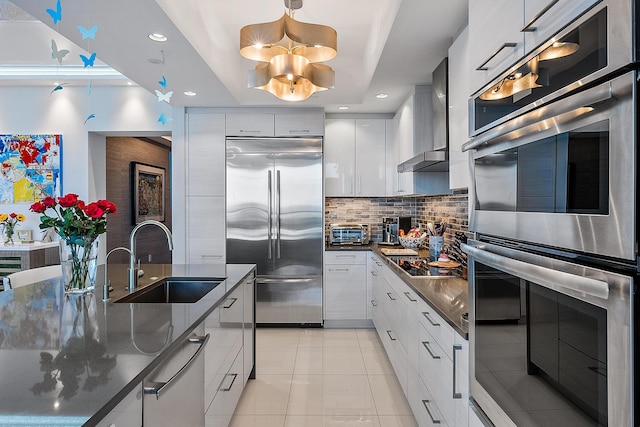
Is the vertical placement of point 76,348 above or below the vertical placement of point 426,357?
above

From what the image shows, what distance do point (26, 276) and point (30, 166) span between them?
8.90ft

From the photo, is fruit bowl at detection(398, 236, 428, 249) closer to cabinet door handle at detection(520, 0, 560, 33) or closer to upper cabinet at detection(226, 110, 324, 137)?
upper cabinet at detection(226, 110, 324, 137)

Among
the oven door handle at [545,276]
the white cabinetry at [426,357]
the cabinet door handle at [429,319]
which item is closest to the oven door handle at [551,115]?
the oven door handle at [545,276]

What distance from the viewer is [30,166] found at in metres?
4.71

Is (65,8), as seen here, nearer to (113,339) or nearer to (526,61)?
(113,339)

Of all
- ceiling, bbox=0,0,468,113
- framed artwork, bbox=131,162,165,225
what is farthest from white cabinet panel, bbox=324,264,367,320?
framed artwork, bbox=131,162,165,225

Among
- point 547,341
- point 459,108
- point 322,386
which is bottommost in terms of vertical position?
point 322,386

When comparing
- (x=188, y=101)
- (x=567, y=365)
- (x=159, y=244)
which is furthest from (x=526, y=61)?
(x=159, y=244)

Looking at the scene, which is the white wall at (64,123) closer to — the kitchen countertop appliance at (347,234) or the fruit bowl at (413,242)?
the kitchen countertop appliance at (347,234)

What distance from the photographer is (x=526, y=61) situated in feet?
3.50

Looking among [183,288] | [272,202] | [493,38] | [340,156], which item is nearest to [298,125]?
[340,156]

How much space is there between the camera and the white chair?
2.49 m

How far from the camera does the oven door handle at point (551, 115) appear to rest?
2.54 feet

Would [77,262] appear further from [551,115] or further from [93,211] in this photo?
[551,115]
